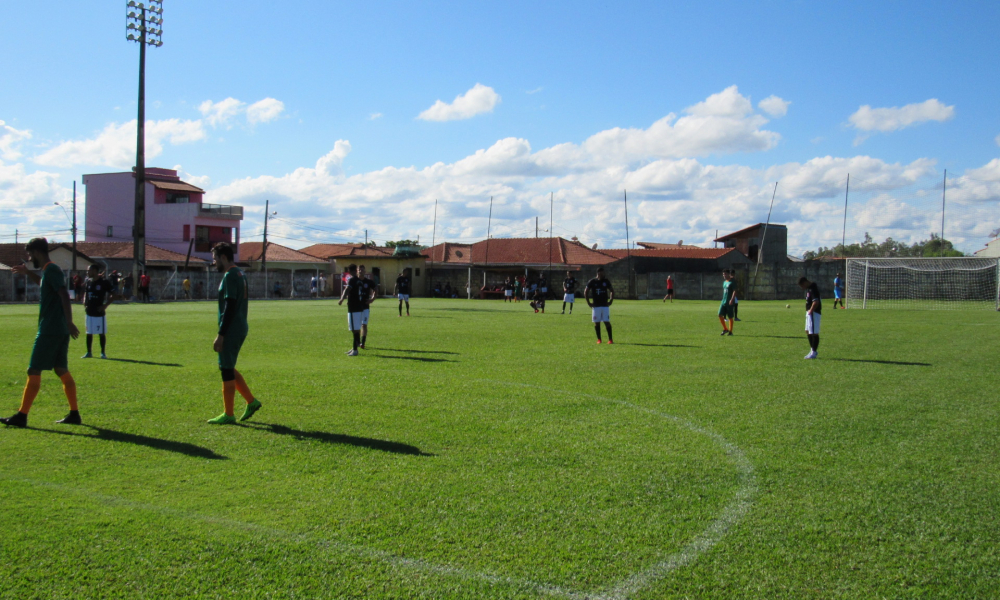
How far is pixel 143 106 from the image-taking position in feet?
136

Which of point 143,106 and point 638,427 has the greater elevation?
point 143,106

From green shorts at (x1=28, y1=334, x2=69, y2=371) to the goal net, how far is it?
1708 inches

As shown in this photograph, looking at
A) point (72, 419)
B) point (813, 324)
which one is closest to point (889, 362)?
point (813, 324)

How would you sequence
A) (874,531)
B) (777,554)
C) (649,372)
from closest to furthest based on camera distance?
(777,554)
(874,531)
(649,372)

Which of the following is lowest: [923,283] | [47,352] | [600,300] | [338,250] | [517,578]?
[517,578]

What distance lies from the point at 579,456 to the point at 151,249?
2506 inches

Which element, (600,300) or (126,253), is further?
(126,253)

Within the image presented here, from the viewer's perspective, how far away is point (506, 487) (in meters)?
5.39

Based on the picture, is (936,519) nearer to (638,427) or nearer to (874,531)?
(874,531)

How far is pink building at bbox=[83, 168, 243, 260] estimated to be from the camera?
68562 millimetres

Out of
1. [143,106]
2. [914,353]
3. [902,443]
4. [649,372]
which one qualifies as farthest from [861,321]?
[143,106]

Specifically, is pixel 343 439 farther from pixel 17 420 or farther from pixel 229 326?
pixel 17 420

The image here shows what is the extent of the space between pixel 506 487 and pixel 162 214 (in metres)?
72.6

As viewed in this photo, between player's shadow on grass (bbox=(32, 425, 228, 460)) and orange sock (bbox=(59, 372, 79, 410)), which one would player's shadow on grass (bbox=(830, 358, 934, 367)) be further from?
orange sock (bbox=(59, 372, 79, 410))
